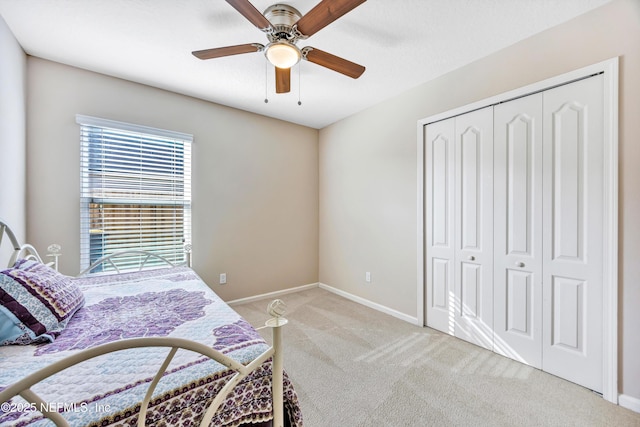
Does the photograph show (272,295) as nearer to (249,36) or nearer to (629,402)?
(249,36)

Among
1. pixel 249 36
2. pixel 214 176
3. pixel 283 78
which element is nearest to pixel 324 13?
pixel 283 78

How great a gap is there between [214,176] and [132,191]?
33.7 inches

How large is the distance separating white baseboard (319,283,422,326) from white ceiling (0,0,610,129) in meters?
2.55

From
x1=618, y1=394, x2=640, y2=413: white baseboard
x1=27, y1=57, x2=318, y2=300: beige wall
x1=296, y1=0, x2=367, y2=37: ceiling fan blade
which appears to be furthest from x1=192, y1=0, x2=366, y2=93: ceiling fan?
x1=618, y1=394, x2=640, y2=413: white baseboard

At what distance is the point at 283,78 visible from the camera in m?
2.00

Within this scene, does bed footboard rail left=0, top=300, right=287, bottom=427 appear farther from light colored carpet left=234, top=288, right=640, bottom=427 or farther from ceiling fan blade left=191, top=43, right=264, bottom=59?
ceiling fan blade left=191, top=43, right=264, bottom=59

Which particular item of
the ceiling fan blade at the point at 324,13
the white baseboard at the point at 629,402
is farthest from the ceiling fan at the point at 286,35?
the white baseboard at the point at 629,402

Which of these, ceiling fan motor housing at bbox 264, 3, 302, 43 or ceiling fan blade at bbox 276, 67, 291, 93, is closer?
ceiling fan motor housing at bbox 264, 3, 302, 43

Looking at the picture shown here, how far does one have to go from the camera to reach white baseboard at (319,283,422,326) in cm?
285

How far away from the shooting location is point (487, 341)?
228 cm

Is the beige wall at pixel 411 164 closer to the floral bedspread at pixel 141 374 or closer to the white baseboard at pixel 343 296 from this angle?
the white baseboard at pixel 343 296

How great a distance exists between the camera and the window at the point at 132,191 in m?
2.50

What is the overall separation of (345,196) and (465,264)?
1803mm

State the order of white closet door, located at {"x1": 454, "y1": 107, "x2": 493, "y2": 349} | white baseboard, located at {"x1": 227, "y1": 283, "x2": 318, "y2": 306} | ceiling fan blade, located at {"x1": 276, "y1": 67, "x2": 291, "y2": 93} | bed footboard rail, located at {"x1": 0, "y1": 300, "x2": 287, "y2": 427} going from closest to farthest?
bed footboard rail, located at {"x1": 0, "y1": 300, "x2": 287, "y2": 427}, ceiling fan blade, located at {"x1": 276, "y1": 67, "x2": 291, "y2": 93}, white closet door, located at {"x1": 454, "y1": 107, "x2": 493, "y2": 349}, white baseboard, located at {"x1": 227, "y1": 283, "x2": 318, "y2": 306}
